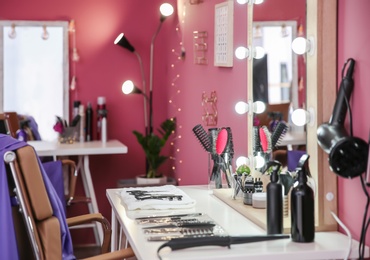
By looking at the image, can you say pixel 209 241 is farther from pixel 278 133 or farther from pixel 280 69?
pixel 280 69

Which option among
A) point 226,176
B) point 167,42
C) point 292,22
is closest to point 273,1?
point 292,22

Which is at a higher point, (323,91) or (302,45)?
(302,45)

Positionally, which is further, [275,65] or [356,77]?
A: [275,65]

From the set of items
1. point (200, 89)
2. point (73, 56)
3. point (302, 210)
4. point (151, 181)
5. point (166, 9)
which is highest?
point (166, 9)

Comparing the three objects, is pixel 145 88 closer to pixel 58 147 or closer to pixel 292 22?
pixel 58 147

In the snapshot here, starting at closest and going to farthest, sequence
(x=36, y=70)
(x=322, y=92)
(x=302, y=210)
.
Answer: (x=302, y=210), (x=322, y=92), (x=36, y=70)

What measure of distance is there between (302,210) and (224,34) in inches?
64.1

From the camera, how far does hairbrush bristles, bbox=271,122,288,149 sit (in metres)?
2.53

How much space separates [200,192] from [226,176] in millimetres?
135

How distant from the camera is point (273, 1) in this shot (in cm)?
264

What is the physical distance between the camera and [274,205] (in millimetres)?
2023

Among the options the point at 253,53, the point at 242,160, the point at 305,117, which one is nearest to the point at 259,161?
the point at 242,160

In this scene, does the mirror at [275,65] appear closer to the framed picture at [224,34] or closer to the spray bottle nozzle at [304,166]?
the spray bottle nozzle at [304,166]

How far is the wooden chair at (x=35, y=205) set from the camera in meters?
2.19
